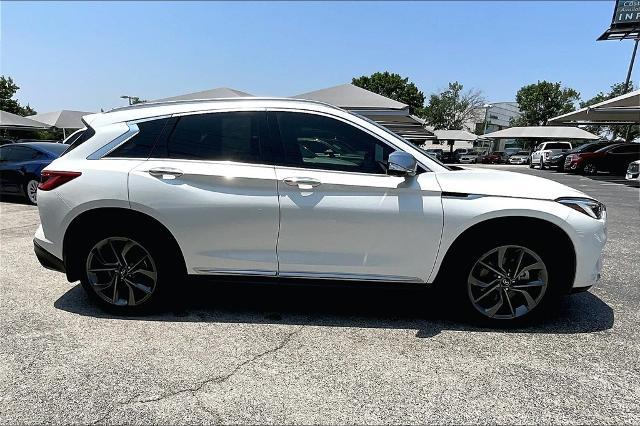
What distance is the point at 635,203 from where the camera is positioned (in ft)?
37.0

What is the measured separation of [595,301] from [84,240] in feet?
15.2

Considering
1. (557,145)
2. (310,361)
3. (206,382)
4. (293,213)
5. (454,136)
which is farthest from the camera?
(454,136)

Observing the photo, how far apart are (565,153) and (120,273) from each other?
1062 inches

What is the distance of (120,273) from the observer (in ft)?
11.4

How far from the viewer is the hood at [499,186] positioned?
3191 millimetres

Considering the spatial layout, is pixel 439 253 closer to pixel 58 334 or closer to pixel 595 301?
pixel 595 301

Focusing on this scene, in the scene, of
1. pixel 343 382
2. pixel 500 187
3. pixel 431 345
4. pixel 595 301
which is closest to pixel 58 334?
pixel 343 382

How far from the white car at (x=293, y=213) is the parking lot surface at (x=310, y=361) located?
0.73ft

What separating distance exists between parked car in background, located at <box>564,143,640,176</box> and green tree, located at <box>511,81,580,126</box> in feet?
127

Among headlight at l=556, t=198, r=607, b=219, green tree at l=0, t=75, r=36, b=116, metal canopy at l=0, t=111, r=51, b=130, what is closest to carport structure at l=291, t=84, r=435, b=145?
headlight at l=556, t=198, r=607, b=219

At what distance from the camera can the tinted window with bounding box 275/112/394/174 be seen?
3.28 metres

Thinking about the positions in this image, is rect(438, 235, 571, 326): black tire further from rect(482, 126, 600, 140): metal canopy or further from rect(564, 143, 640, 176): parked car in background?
rect(482, 126, 600, 140): metal canopy

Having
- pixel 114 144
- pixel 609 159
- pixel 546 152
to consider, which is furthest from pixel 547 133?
pixel 114 144

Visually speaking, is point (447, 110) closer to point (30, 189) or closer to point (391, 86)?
point (391, 86)
